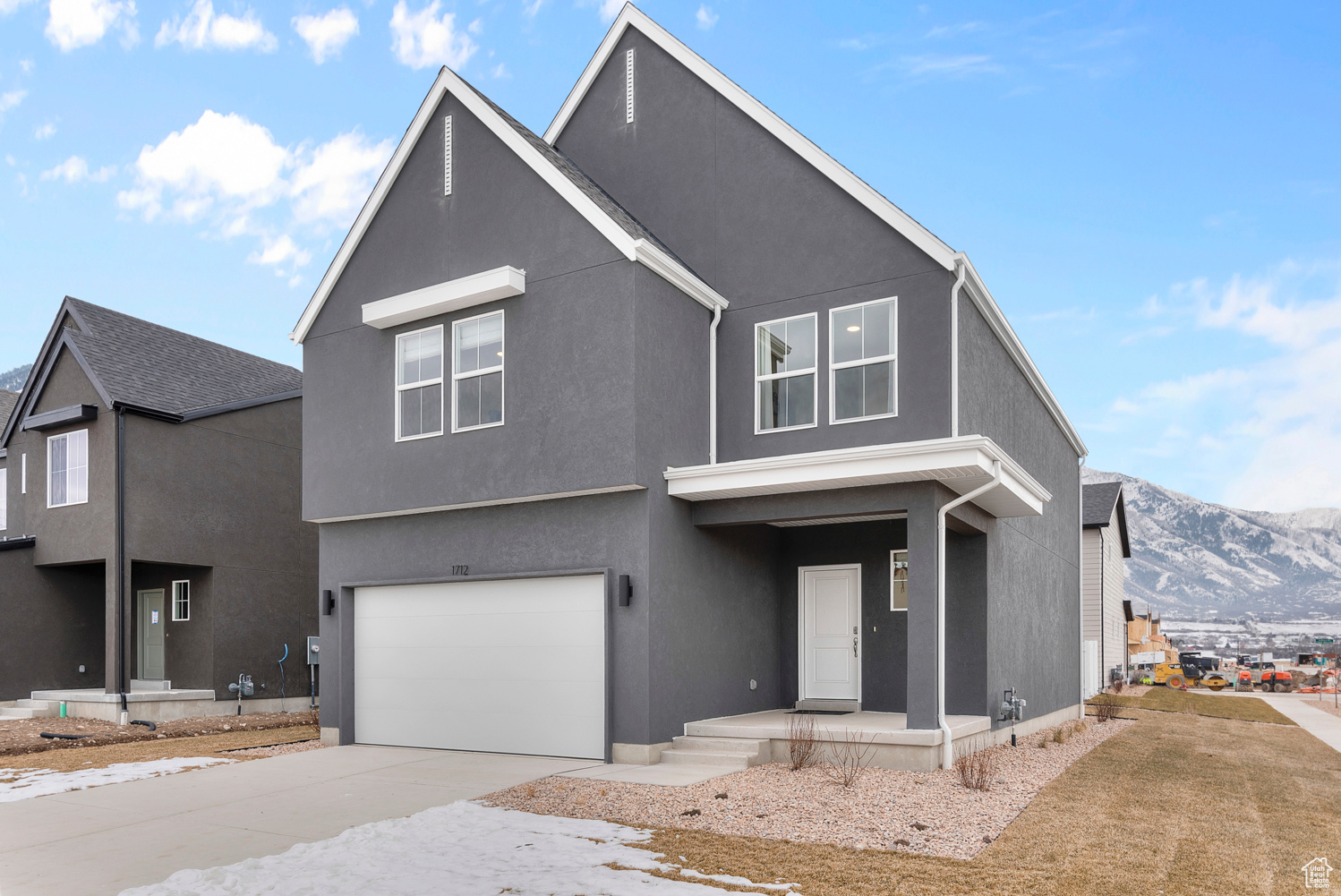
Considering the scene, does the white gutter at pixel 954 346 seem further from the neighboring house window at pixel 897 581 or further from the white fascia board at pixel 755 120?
the neighboring house window at pixel 897 581

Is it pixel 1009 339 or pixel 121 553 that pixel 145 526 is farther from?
pixel 1009 339

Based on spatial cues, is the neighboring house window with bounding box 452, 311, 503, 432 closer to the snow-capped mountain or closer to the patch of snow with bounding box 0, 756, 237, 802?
the patch of snow with bounding box 0, 756, 237, 802

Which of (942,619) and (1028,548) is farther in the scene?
(1028,548)

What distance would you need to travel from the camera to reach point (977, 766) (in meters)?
9.96

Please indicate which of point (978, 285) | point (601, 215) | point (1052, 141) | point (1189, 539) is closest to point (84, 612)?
point (601, 215)

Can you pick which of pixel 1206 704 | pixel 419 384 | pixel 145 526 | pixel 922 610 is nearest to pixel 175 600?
pixel 145 526

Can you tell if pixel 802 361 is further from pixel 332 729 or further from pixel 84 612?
pixel 84 612

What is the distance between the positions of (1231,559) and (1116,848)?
201m

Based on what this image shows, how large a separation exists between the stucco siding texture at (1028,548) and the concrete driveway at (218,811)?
6239 millimetres

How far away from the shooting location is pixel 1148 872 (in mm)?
6223

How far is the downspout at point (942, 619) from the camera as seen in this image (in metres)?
10.2

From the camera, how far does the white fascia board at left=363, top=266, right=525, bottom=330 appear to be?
11.7 meters

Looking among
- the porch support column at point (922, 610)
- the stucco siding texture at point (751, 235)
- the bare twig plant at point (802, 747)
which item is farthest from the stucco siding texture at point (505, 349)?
the bare twig plant at point (802, 747)

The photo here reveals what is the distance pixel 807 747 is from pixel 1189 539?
20191 centimetres
